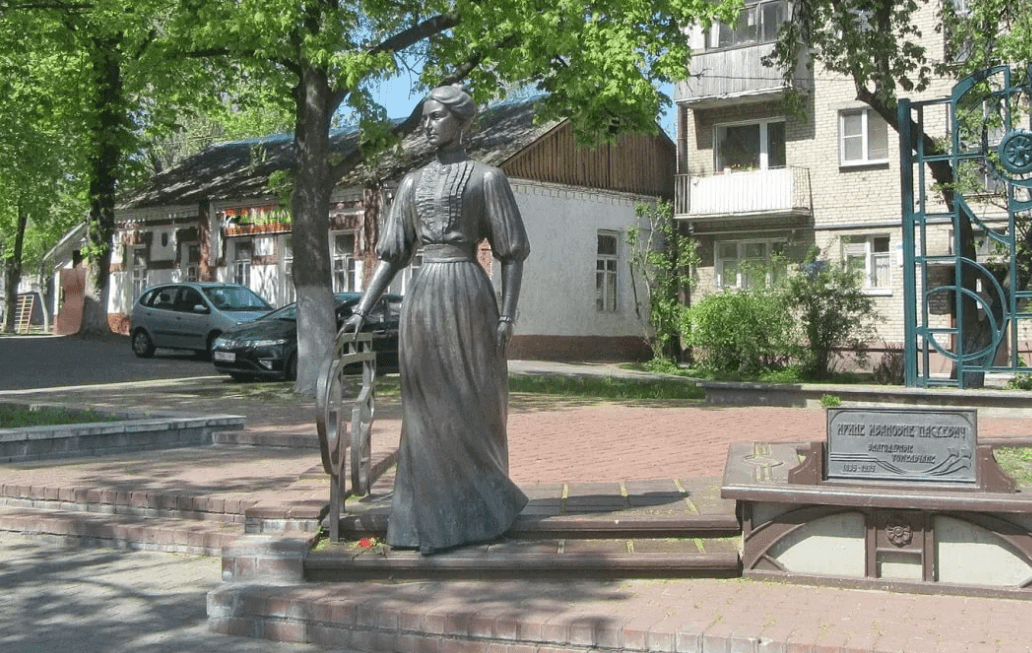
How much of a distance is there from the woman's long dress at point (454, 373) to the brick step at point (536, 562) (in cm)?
11

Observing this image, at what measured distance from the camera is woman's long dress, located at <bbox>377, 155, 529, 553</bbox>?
5.91 meters

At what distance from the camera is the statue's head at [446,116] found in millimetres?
6078

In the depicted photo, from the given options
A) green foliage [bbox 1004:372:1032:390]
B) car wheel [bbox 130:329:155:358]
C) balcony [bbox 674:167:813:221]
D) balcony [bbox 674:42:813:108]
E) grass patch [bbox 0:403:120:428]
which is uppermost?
balcony [bbox 674:42:813:108]

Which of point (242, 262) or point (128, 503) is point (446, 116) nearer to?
point (128, 503)

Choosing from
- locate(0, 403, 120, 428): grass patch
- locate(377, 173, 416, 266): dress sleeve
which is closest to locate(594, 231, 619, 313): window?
locate(0, 403, 120, 428): grass patch

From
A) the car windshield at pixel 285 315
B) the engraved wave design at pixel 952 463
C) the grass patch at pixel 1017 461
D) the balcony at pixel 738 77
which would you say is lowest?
the grass patch at pixel 1017 461

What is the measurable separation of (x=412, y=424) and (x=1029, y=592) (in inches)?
119

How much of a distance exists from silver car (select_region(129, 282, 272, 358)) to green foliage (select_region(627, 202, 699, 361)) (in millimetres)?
9483

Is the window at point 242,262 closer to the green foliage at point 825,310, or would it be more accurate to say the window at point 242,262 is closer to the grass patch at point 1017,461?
the green foliage at point 825,310

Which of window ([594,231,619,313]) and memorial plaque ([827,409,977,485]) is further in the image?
window ([594,231,619,313])

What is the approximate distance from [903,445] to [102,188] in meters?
27.4

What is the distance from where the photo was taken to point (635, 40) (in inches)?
634

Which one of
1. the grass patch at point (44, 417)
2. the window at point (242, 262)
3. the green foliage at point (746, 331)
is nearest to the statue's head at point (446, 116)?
the grass patch at point (44, 417)

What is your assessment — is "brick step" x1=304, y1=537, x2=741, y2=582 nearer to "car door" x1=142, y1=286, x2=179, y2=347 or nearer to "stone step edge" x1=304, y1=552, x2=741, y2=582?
"stone step edge" x1=304, y1=552, x2=741, y2=582
